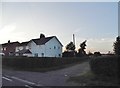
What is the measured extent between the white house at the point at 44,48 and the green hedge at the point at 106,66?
5312 cm

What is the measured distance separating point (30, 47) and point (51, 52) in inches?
296

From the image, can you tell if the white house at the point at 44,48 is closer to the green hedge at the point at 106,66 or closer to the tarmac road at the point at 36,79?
the tarmac road at the point at 36,79

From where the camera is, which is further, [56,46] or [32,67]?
[56,46]

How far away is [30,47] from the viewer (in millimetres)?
75688

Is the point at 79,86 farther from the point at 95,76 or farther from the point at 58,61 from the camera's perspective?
the point at 58,61

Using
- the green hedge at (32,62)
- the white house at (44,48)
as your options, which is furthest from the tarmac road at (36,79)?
the white house at (44,48)

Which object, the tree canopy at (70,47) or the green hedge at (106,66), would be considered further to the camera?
the tree canopy at (70,47)

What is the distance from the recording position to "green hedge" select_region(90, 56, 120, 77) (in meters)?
15.6

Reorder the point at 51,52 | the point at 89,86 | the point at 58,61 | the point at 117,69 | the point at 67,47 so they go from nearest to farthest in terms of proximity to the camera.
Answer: the point at 89,86 < the point at 117,69 < the point at 58,61 < the point at 51,52 < the point at 67,47

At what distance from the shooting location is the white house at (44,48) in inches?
2817

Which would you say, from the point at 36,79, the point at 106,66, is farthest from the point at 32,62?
the point at 106,66

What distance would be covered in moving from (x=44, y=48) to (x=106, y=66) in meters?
55.5

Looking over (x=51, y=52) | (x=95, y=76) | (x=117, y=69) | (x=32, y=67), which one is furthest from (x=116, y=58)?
(x=51, y=52)

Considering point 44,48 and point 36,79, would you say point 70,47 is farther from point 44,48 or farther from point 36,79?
point 36,79
